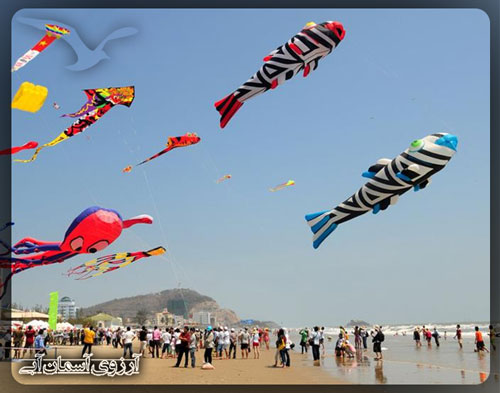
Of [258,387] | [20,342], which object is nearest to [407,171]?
[258,387]

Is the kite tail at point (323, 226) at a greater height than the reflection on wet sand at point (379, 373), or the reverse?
the kite tail at point (323, 226)

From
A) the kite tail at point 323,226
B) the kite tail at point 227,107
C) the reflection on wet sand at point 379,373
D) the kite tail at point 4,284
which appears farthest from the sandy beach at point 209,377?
the kite tail at point 227,107

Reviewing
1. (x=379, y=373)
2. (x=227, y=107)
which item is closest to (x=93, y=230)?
(x=227, y=107)

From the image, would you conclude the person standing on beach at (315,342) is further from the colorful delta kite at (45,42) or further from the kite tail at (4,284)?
the colorful delta kite at (45,42)

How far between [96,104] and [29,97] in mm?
4793

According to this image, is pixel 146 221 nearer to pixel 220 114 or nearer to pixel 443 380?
pixel 220 114

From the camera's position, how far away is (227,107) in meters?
14.3

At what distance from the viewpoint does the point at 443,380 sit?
13602mm

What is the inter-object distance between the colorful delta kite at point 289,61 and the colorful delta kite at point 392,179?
3328 mm

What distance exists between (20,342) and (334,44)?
20465mm

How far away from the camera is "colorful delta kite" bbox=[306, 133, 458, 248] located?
40.2 feet

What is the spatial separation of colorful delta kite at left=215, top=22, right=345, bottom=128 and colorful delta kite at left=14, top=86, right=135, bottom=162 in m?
3.97

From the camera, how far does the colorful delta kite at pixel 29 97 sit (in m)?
12.1

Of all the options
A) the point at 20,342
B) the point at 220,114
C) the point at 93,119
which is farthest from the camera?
the point at 20,342
